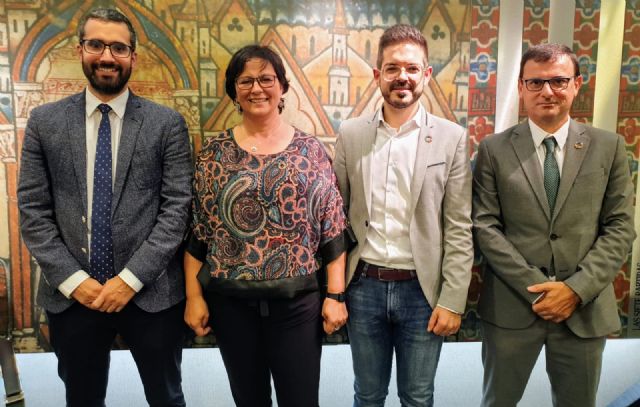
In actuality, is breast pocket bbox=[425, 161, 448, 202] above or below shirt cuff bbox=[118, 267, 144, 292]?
above

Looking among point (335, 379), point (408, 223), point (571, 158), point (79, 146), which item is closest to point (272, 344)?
point (408, 223)

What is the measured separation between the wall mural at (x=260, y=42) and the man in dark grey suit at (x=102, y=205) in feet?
2.32

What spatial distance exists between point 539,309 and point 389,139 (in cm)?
90

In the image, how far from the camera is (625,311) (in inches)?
122

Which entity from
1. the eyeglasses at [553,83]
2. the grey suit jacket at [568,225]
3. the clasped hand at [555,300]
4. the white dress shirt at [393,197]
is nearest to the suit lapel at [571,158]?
the grey suit jacket at [568,225]

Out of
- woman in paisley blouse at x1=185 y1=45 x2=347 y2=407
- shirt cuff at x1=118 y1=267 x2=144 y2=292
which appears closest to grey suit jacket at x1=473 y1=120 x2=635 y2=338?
woman in paisley blouse at x1=185 y1=45 x2=347 y2=407

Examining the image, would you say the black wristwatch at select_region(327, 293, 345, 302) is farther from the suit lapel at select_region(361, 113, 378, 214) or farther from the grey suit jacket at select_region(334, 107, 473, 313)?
the suit lapel at select_region(361, 113, 378, 214)

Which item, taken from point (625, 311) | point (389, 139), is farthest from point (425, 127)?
point (625, 311)

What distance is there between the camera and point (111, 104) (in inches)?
80.5

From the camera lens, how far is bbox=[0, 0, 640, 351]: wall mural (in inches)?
105

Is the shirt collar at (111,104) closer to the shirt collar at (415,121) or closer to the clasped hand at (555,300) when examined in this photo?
the shirt collar at (415,121)

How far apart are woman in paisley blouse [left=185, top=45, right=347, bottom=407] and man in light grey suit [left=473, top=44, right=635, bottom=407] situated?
26.6 inches

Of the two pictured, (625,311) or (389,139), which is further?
(625,311)

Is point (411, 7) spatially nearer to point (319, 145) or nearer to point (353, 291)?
point (319, 145)
